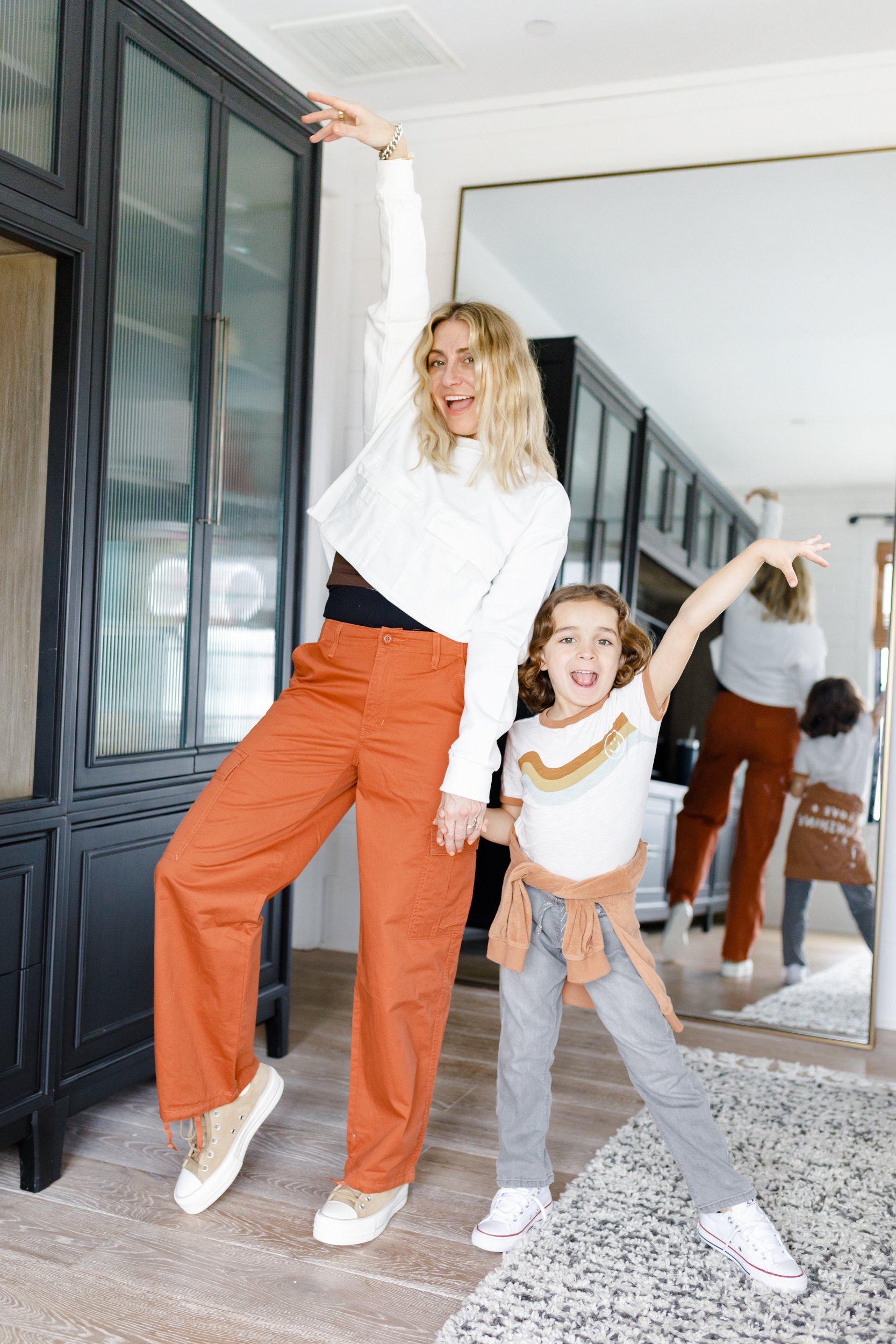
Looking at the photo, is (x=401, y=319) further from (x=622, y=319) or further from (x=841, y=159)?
(x=841, y=159)

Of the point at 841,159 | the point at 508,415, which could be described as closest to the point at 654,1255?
the point at 508,415

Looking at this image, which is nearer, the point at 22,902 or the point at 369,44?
the point at 22,902

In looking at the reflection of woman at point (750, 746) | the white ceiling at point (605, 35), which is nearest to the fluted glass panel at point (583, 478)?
the reflection of woman at point (750, 746)

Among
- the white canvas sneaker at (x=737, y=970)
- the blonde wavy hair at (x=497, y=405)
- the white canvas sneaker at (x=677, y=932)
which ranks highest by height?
the blonde wavy hair at (x=497, y=405)

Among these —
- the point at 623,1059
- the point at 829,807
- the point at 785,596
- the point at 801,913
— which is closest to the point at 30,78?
the point at 623,1059

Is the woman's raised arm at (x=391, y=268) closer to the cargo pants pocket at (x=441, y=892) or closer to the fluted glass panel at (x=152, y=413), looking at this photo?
the fluted glass panel at (x=152, y=413)

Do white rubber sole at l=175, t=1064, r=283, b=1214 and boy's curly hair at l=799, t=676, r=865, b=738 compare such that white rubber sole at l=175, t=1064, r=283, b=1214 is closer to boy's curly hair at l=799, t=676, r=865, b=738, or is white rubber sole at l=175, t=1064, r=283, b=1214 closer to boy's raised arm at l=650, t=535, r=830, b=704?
boy's raised arm at l=650, t=535, r=830, b=704

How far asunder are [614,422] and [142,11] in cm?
159

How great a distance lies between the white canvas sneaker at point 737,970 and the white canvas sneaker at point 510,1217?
51.1 inches

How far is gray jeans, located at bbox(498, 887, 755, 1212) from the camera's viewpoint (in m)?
1.68

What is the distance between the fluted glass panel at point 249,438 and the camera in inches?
92.5

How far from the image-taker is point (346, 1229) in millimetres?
1695

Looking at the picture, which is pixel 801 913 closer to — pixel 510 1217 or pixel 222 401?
pixel 510 1217

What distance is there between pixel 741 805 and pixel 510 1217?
5.02 feet
